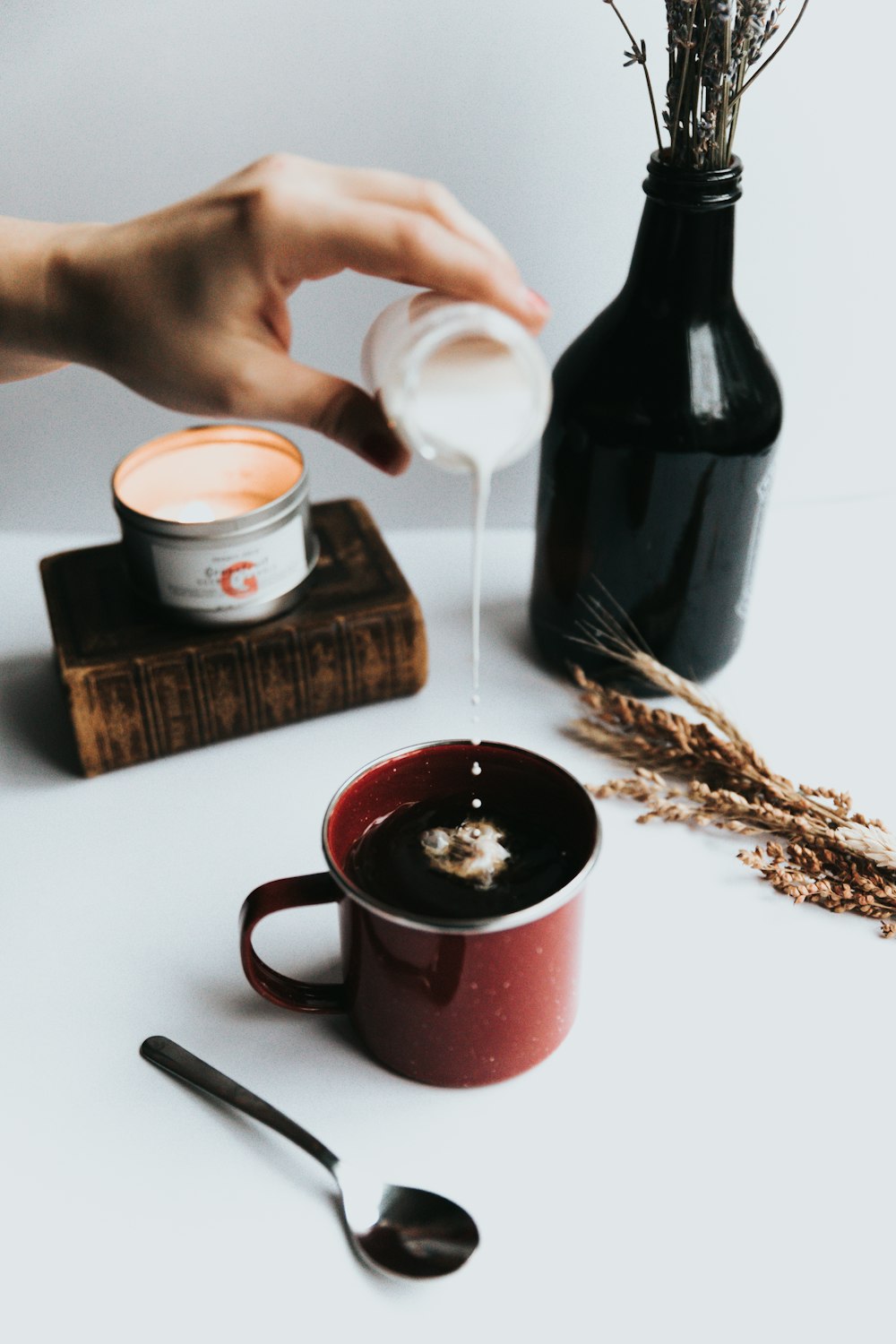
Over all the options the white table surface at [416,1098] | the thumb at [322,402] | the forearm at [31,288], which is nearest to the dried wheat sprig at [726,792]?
the white table surface at [416,1098]

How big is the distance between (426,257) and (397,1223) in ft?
1.80

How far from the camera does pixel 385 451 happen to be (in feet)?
2.36

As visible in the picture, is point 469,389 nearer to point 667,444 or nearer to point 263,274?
point 263,274

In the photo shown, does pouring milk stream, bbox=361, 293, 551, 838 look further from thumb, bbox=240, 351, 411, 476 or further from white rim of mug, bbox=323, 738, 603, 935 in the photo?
white rim of mug, bbox=323, 738, 603, 935

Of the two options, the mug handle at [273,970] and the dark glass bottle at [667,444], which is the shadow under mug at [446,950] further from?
the dark glass bottle at [667,444]

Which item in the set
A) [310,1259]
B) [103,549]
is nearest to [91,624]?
[103,549]

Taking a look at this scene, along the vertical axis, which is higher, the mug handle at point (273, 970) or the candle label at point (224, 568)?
the candle label at point (224, 568)

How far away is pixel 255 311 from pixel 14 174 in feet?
1.88

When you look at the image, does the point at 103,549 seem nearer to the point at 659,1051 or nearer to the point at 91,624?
the point at 91,624

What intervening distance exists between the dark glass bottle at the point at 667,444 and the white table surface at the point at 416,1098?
5.2 inches

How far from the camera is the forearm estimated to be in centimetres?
78

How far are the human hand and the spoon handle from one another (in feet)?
1.31

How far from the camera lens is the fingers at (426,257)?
65 cm

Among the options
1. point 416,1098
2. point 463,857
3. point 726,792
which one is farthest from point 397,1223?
point 726,792
